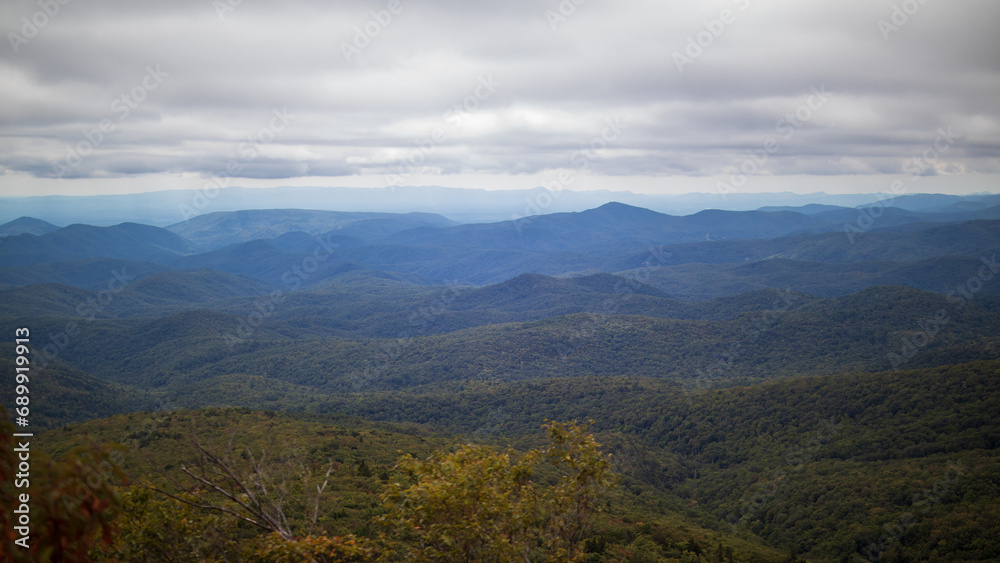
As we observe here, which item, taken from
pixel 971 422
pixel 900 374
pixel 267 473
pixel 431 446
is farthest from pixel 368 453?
pixel 900 374

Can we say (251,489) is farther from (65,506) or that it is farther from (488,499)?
(65,506)

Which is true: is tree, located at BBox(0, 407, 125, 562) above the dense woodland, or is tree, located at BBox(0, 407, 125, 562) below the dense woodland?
above
